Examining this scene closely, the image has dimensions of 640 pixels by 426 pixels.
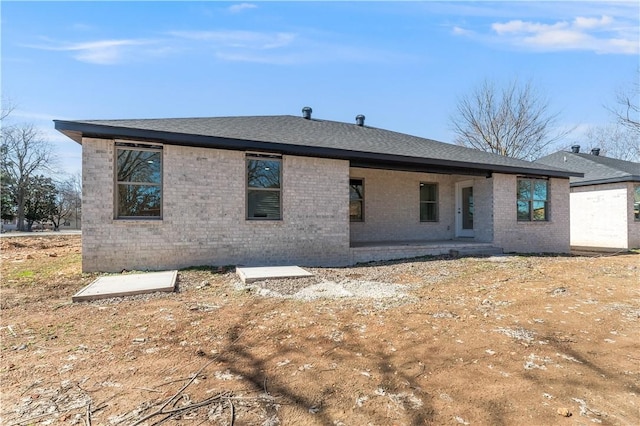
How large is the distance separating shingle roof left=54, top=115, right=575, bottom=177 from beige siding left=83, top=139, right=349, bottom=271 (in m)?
0.36

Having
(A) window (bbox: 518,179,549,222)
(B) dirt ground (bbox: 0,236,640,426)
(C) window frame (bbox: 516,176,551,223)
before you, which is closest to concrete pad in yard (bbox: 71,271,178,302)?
(B) dirt ground (bbox: 0,236,640,426)

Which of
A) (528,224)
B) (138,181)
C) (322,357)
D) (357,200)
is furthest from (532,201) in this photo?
(138,181)

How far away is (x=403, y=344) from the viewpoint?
3.24m

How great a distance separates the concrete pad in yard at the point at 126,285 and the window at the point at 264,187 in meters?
2.47

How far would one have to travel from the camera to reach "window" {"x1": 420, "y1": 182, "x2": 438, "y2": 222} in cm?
1218

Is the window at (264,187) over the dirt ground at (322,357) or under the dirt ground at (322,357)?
over

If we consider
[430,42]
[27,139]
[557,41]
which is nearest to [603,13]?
[557,41]

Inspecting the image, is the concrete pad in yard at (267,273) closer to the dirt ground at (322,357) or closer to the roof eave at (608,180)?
the dirt ground at (322,357)

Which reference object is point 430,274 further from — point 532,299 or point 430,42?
point 430,42

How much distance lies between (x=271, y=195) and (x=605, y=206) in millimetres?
14844

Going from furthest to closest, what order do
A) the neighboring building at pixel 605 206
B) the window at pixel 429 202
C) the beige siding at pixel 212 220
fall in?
the neighboring building at pixel 605 206 → the window at pixel 429 202 → the beige siding at pixel 212 220

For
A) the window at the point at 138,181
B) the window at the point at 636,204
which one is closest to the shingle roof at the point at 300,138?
the window at the point at 138,181

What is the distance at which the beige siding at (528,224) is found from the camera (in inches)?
427

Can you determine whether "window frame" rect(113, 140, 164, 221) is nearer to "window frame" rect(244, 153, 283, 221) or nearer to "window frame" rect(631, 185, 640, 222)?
"window frame" rect(244, 153, 283, 221)
